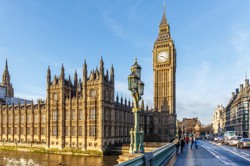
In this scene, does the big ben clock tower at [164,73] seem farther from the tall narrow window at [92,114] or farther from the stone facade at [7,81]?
the stone facade at [7,81]

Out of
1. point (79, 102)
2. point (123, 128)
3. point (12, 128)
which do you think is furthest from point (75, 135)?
point (12, 128)

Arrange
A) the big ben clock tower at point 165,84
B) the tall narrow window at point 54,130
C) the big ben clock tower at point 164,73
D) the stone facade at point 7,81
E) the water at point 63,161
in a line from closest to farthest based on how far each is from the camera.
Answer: the water at point 63,161 < the tall narrow window at point 54,130 < the big ben clock tower at point 165,84 < the big ben clock tower at point 164,73 < the stone facade at point 7,81

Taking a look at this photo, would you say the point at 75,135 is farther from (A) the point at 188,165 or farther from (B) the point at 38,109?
(A) the point at 188,165

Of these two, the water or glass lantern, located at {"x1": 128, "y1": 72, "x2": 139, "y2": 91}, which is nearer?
glass lantern, located at {"x1": 128, "y1": 72, "x2": 139, "y2": 91}

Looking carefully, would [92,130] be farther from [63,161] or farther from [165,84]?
[165,84]

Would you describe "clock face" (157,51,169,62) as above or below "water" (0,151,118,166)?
above

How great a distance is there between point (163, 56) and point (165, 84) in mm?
13616

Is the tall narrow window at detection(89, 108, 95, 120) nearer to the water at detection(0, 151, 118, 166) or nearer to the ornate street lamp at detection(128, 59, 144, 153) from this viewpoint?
the water at detection(0, 151, 118, 166)

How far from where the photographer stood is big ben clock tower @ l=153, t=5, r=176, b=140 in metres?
107

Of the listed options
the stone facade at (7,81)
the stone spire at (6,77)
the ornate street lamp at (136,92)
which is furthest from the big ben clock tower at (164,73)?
the ornate street lamp at (136,92)

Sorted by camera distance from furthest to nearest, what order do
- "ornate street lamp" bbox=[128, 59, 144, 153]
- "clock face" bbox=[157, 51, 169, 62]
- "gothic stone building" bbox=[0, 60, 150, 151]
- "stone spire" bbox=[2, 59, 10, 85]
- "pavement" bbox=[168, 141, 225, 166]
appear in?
"stone spire" bbox=[2, 59, 10, 85] → "clock face" bbox=[157, 51, 169, 62] → "gothic stone building" bbox=[0, 60, 150, 151] → "pavement" bbox=[168, 141, 225, 166] → "ornate street lamp" bbox=[128, 59, 144, 153]

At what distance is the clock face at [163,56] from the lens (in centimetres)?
11406

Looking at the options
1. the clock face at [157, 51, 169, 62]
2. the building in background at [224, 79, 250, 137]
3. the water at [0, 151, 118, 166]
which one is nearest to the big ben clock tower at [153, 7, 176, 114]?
the clock face at [157, 51, 169, 62]

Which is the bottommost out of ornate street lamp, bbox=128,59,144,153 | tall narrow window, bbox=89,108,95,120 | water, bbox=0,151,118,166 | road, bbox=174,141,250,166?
water, bbox=0,151,118,166
